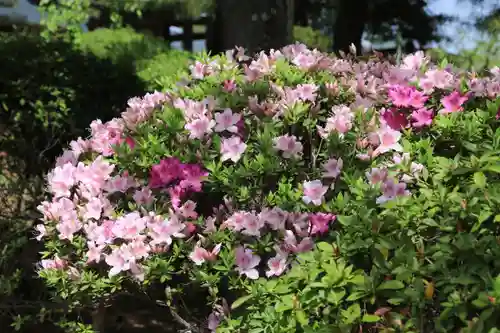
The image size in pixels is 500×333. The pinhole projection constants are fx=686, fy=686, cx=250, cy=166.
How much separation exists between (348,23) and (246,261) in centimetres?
1298

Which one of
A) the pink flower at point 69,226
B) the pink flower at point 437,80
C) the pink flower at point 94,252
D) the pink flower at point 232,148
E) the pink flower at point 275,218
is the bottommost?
the pink flower at point 94,252

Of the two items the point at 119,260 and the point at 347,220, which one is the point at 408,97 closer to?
the point at 347,220

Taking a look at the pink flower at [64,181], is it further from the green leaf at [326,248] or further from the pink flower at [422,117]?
the pink flower at [422,117]

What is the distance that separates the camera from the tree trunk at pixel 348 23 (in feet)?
48.2

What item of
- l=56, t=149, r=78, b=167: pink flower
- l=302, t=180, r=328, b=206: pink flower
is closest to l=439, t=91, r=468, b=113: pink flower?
l=302, t=180, r=328, b=206: pink flower

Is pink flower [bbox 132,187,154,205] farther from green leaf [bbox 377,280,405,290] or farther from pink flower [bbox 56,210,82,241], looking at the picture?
green leaf [bbox 377,280,405,290]

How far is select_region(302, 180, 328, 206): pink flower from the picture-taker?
8.07ft

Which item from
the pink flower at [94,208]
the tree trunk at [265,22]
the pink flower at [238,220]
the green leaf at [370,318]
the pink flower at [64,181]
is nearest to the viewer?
the green leaf at [370,318]

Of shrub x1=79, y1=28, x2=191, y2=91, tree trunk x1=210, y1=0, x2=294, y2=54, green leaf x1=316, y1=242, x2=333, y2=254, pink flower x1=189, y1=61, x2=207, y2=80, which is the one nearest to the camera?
green leaf x1=316, y1=242, x2=333, y2=254

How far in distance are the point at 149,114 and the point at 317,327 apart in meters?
1.30

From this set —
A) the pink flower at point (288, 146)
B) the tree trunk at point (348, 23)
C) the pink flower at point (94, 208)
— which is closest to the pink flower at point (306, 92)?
the pink flower at point (288, 146)

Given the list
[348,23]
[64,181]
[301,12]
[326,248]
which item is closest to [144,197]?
[64,181]

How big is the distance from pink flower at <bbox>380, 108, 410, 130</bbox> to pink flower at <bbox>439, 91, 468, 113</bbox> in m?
0.15

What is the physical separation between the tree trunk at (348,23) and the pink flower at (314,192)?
1244 cm
